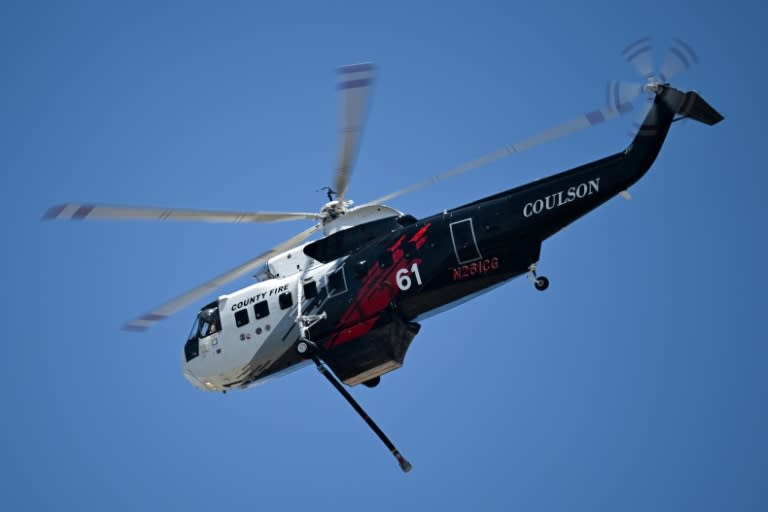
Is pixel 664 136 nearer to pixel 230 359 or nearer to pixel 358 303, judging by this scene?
pixel 358 303

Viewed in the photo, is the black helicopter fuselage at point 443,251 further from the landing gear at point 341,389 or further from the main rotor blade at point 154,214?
the main rotor blade at point 154,214

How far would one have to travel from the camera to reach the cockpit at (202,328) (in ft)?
73.7

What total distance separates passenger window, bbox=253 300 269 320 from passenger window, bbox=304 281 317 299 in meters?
0.92

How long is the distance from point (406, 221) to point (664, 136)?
513 cm

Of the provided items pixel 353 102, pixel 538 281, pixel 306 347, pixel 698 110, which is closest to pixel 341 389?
pixel 306 347

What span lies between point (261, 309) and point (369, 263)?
8.37 ft

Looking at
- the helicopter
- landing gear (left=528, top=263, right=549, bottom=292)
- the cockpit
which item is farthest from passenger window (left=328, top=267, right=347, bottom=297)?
landing gear (left=528, top=263, right=549, bottom=292)

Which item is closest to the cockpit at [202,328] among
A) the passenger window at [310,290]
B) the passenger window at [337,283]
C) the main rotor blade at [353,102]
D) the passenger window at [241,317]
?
the passenger window at [241,317]

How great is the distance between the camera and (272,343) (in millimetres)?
21750

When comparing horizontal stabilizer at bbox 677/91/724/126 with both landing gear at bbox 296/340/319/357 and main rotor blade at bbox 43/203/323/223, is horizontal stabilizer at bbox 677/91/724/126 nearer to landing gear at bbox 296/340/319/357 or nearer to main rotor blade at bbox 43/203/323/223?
main rotor blade at bbox 43/203/323/223

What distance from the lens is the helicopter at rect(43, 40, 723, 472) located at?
19359mm

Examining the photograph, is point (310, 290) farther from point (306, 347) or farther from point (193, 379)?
point (193, 379)

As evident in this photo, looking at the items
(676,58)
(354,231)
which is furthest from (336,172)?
(676,58)

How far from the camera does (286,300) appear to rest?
21625 mm
